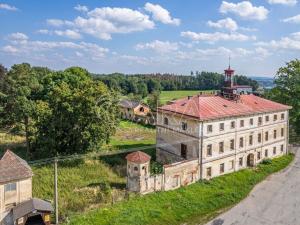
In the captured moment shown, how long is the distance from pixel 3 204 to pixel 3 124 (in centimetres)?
2580

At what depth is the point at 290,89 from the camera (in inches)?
2119

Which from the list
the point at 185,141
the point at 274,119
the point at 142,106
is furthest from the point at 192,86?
the point at 185,141

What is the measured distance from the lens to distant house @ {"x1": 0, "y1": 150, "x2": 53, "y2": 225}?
79.8 feet

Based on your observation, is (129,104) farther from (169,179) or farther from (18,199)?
(18,199)

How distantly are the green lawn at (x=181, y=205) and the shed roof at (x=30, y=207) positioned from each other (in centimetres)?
224

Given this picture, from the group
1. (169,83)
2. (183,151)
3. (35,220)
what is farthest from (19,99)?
(169,83)

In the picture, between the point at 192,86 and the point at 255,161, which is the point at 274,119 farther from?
the point at 192,86

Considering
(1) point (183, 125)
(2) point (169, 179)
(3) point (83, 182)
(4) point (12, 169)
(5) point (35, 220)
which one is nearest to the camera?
(4) point (12, 169)

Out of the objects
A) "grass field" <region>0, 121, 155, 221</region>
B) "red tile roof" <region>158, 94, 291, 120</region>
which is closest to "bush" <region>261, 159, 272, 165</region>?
"red tile roof" <region>158, 94, 291, 120</region>

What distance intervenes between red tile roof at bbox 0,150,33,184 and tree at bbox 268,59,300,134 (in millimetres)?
41618

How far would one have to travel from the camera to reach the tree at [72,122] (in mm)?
36250

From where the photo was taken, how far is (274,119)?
144 ft

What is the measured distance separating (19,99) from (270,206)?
103 feet

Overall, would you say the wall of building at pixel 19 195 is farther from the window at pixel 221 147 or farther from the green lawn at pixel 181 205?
the window at pixel 221 147
